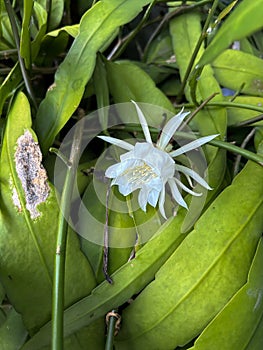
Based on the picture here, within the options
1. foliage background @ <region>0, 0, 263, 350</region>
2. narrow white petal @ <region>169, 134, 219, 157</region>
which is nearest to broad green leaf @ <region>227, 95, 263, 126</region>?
foliage background @ <region>0, 0, 263, 350</region>

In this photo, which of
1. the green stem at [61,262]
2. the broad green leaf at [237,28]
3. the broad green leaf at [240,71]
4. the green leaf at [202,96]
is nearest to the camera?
the broad green leaf at [237,28]

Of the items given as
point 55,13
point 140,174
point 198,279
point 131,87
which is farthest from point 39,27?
point 198,279

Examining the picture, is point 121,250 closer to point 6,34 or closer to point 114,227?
point 114,227

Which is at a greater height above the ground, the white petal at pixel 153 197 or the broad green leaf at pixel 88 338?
the white petal at pixel 153 197

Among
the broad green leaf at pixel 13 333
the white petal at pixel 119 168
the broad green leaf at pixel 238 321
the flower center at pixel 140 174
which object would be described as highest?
the white petal at pixel 119 168

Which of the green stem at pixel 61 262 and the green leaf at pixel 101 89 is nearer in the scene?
the green stem at pixel 61 262

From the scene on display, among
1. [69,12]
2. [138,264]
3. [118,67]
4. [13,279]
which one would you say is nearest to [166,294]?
[138,264]

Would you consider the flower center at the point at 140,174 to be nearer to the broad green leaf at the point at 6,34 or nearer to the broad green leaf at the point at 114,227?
the broad green leaf at the point at 114,227

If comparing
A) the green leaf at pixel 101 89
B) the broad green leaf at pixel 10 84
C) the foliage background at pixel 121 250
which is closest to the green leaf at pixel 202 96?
the foliage background at pixel 121 250
